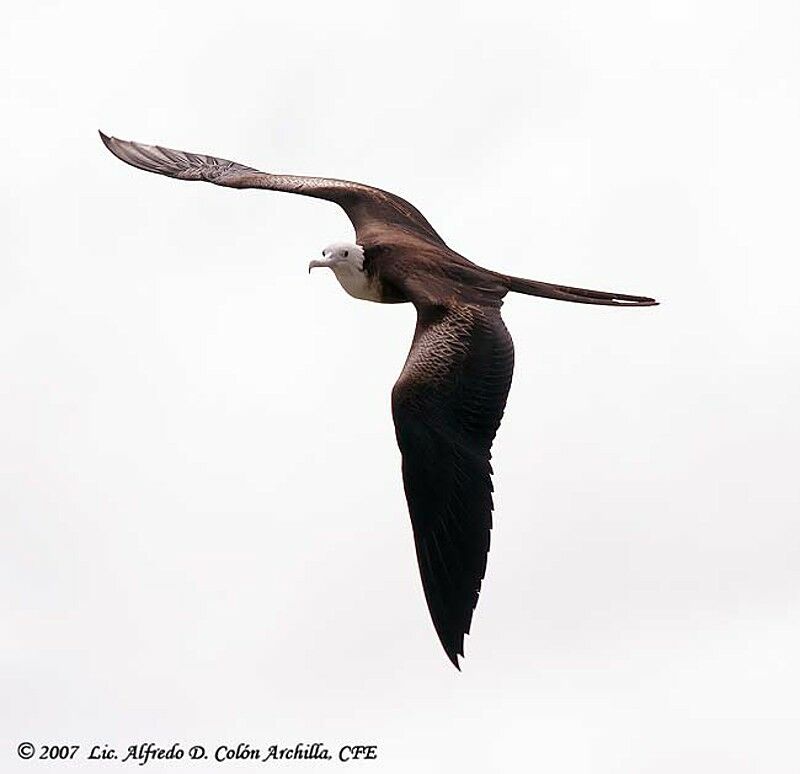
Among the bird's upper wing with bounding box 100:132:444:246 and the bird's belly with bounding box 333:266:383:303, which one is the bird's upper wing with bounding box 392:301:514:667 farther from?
the bird's upper wing with bounding box 100:132:444:246

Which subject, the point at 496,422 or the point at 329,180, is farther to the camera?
the point at 329,180

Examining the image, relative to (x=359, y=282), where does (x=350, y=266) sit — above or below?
above

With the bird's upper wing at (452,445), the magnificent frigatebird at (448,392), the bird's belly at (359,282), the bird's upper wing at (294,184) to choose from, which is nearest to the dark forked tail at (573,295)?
the magnificent frigatebird at (448,392)

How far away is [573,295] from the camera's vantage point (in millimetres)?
30516

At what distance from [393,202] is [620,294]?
4.76m

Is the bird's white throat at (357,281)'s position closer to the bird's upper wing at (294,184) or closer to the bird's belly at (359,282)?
the bird's belly at (359,282)

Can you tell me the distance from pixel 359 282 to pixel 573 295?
8.50 feet

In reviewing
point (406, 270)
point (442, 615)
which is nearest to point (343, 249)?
point (406, 270)

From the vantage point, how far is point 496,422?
95.4ft

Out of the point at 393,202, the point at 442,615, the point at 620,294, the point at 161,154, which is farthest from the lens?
the point at 161,154

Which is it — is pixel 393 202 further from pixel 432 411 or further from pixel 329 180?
pixel 432 411

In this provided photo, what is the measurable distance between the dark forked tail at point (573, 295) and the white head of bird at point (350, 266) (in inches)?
74.0

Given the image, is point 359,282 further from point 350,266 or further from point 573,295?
point 573,295

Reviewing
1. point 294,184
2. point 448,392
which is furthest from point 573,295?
point 294,184
